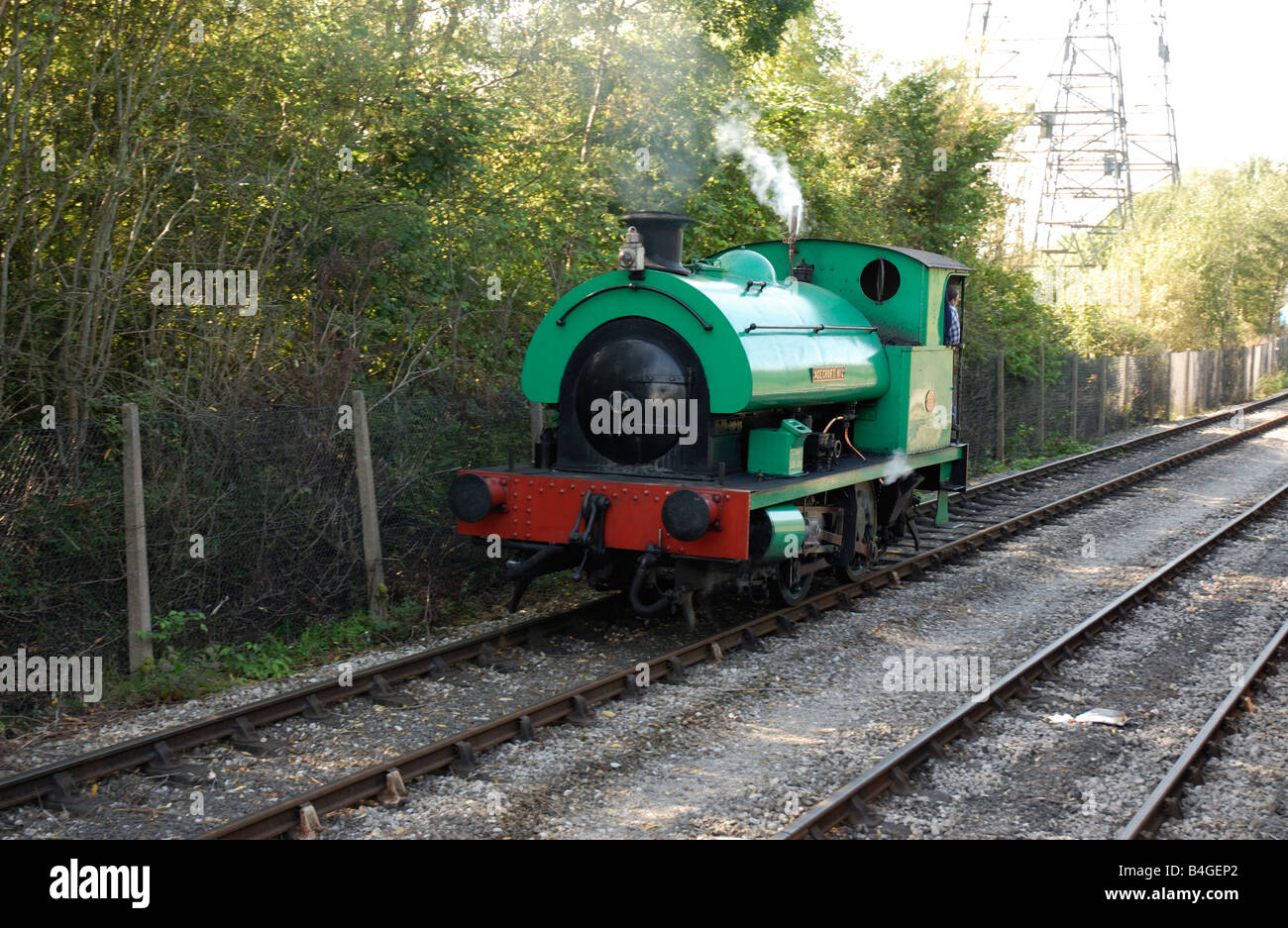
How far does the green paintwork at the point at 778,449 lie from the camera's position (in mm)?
8219

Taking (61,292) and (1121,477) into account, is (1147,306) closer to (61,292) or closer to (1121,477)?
(1121,477)

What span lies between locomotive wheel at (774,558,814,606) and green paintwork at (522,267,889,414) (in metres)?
1.32

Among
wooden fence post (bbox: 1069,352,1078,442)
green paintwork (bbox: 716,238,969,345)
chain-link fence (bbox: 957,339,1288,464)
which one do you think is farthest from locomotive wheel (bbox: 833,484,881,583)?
wooden fence post (bbox: 1069,352,1078,442)

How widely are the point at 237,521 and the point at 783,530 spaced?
12.6 ft

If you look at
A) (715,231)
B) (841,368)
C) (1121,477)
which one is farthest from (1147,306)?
(841,368)

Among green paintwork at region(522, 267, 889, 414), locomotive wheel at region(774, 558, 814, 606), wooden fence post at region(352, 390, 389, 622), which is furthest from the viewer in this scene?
locomotive wheel at region(774, 558, 814, 606)

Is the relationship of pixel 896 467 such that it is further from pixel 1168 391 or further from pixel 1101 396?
pixel 1168 391

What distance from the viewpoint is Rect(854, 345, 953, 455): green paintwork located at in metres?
9.95

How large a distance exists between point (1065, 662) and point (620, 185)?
288 inches

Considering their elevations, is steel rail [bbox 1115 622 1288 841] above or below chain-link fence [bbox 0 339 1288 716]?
below

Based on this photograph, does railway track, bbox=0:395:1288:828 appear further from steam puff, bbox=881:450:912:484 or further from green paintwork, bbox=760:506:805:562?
steam puff, bbox=881:450:912:484

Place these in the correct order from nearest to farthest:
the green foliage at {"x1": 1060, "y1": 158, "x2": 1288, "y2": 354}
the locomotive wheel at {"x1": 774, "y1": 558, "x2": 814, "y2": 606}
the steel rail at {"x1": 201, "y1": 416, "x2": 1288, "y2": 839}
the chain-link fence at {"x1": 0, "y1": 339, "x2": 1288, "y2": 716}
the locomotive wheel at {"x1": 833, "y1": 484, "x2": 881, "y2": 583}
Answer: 1. the steel rail at {"x1": 201, "y1": 416, "x2": 1288, "y2": 839}
2. the chain-link fence at {"x1": 0, "y1": 339, "x2": 1288, "y2": 716}
3. the locomotive wheel at {"x1": 774, "y1": 558, "x2": 814, "y2": 606}
4. the locomotive wheel at {"x1": 833, "y1": 484, "x2": 881, "y2": 583}
5. the green foliage at {"x1": 1060, "y1": 158, "x2": 1288, "y2": 354}

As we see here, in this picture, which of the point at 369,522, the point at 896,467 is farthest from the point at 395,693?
the point at 896,467

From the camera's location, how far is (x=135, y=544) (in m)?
6.91
